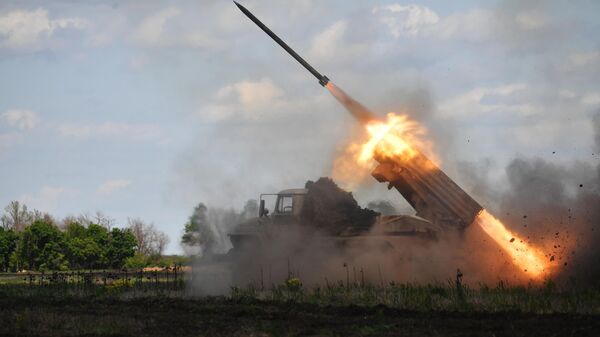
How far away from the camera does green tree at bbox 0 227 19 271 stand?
220 ft

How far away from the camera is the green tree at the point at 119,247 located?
2547 inches

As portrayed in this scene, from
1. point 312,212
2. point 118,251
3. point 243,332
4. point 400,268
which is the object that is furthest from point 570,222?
point 118,251

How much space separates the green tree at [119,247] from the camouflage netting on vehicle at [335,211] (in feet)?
122

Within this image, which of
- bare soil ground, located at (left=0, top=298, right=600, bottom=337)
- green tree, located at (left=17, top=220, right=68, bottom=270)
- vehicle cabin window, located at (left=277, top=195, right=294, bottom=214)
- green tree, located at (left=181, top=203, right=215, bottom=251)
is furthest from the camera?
green tree, located at (left=17, top=220, right=68, bottom=270)

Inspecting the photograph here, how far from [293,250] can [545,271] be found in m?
9.68

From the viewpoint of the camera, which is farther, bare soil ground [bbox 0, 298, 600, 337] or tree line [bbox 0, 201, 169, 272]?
tree line [bbox 0, 201, 169, 272]

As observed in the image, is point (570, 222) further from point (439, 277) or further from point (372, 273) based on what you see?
point (372, 273)

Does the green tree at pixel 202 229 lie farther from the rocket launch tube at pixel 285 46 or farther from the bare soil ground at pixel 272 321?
the bare soil ground at pixel 272 321

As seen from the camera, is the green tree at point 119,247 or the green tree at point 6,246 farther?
the green tree at point 6,246

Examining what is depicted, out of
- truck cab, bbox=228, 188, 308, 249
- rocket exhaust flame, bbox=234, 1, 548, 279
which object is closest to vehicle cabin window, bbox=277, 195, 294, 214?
truck cab, bbox=228, 188, 308, 249

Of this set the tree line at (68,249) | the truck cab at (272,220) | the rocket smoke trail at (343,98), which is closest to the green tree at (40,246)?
the tree line at (68,249)

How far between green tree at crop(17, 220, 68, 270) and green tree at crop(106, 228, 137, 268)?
3.60m

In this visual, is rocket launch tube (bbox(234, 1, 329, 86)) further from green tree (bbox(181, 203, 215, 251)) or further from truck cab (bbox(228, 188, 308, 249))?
green tree (bbox(181, 203, 215, 251))

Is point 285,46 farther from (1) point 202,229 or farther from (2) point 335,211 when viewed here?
(1) point 202,229
